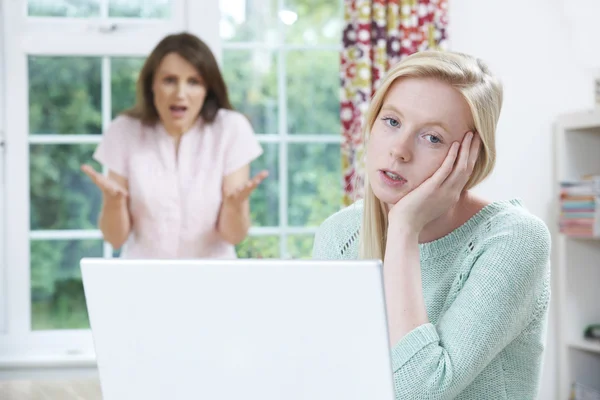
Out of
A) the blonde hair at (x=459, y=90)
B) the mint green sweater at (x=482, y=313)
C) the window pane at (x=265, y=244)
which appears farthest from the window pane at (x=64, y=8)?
the mint green sweater at (x=482, y=313)

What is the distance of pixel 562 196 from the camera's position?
136 inches

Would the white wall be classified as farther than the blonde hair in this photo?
Yes

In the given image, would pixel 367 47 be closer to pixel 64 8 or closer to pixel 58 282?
pixel 64 8

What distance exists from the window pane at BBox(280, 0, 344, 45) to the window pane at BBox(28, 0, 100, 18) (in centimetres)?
78

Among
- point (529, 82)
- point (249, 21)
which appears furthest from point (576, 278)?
point (249, 21)

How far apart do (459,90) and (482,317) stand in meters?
0.35

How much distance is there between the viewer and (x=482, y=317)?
1154 millimetres

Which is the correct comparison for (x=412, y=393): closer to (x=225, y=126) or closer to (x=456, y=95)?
(x=456, y=95)

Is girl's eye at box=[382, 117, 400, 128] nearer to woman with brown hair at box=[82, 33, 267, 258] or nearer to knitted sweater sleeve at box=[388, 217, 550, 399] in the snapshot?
knitted sweater sleeve at box=[388, 217, 550, 399]

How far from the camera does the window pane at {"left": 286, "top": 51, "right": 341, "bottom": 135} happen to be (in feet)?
11.6

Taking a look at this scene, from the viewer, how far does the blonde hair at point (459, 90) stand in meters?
1.26

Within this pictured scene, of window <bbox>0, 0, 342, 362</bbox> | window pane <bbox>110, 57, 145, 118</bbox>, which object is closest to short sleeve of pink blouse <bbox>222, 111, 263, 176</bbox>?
window <bbox>0, 0, 342, 362</bbox>

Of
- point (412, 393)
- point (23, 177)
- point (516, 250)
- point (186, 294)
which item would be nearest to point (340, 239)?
point (516, 250)

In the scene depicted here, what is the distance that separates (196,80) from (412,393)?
6.84 ft
